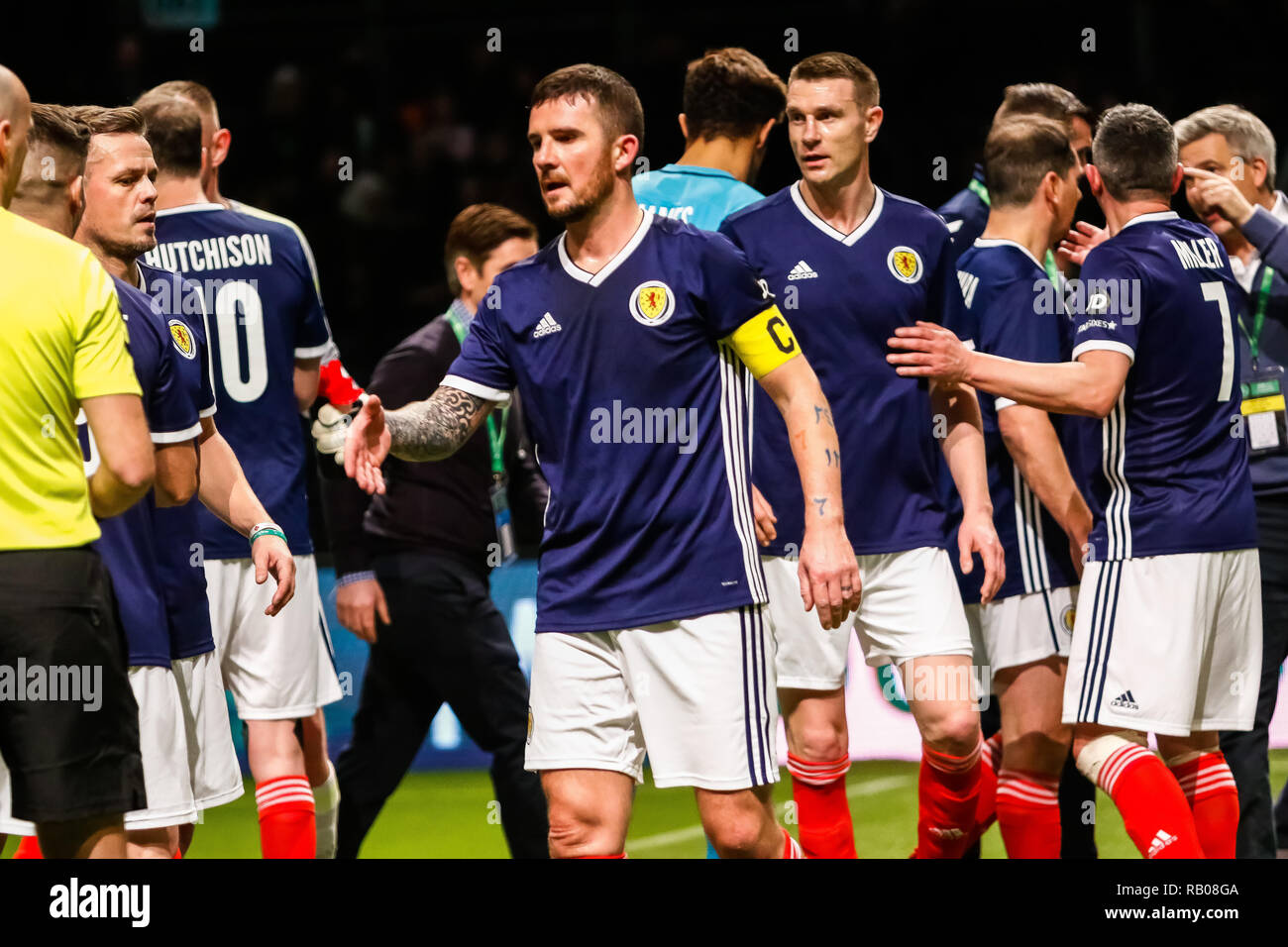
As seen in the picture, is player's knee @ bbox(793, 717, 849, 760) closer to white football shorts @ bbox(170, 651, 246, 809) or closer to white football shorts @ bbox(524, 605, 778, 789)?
white football shorts @ bbox(524, 605, 778, 789)

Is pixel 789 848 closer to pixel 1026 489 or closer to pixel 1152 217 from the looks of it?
pixel 1026 489

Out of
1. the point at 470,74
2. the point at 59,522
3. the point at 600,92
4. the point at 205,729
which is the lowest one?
the point at 205,729

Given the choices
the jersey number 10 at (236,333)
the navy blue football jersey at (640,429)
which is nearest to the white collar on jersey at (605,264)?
the navy blue football jersey at (640,429)

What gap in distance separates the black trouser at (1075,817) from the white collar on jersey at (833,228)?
66.5 inches

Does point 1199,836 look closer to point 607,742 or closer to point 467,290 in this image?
point 607,742

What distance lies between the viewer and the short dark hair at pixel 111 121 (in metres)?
4.34

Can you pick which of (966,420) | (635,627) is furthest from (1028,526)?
(635,627)

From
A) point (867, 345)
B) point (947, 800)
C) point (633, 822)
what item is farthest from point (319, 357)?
point (633, 822)

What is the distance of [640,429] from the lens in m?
4.07

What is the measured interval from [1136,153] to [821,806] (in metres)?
2.14

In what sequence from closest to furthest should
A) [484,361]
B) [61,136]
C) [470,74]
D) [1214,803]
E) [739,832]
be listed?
[61,136], [739,832], [484,361], [1214,803], [470,74]

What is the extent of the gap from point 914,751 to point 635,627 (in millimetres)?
4181

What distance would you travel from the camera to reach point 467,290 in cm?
593

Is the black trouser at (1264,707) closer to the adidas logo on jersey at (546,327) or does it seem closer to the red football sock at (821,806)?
the red football sock at (821,806)
